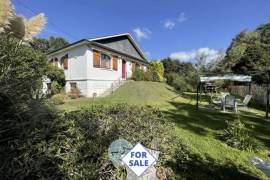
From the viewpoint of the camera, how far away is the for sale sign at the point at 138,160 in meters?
2.16

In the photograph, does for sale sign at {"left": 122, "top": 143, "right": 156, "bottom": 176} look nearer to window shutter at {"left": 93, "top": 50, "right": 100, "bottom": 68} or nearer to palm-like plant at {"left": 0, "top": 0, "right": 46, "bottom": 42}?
palm-like plant at {"left": 0, "top": 0, "right": 46, "bottom": 42}

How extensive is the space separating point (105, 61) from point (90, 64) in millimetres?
2392

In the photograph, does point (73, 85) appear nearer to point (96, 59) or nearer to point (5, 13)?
point (96, 59)

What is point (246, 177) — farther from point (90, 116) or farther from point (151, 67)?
point (151, 67)

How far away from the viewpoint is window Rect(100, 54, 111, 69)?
18.0 meters

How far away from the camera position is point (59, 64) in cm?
1858

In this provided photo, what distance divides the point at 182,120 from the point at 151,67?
19645 millimetres

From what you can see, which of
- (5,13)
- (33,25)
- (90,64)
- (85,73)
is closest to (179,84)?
(90,64)

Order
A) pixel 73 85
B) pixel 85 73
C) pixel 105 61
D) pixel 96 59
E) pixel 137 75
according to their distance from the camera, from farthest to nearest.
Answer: pixel 137 75, pixel 105 61, pixel 73 85, pixel 96 59, pixel 85 73

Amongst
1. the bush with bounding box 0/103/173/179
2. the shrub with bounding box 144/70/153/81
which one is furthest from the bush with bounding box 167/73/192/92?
the bush with bounding box 0/103/173/179

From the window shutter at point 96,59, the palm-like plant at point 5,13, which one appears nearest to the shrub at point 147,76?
the window shutter at point 96,59

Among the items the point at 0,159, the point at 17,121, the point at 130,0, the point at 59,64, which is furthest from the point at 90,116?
the point at 130,0

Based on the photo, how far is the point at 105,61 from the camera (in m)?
18.6

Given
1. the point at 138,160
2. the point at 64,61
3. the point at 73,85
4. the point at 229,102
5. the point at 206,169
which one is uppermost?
the point at 64,61
